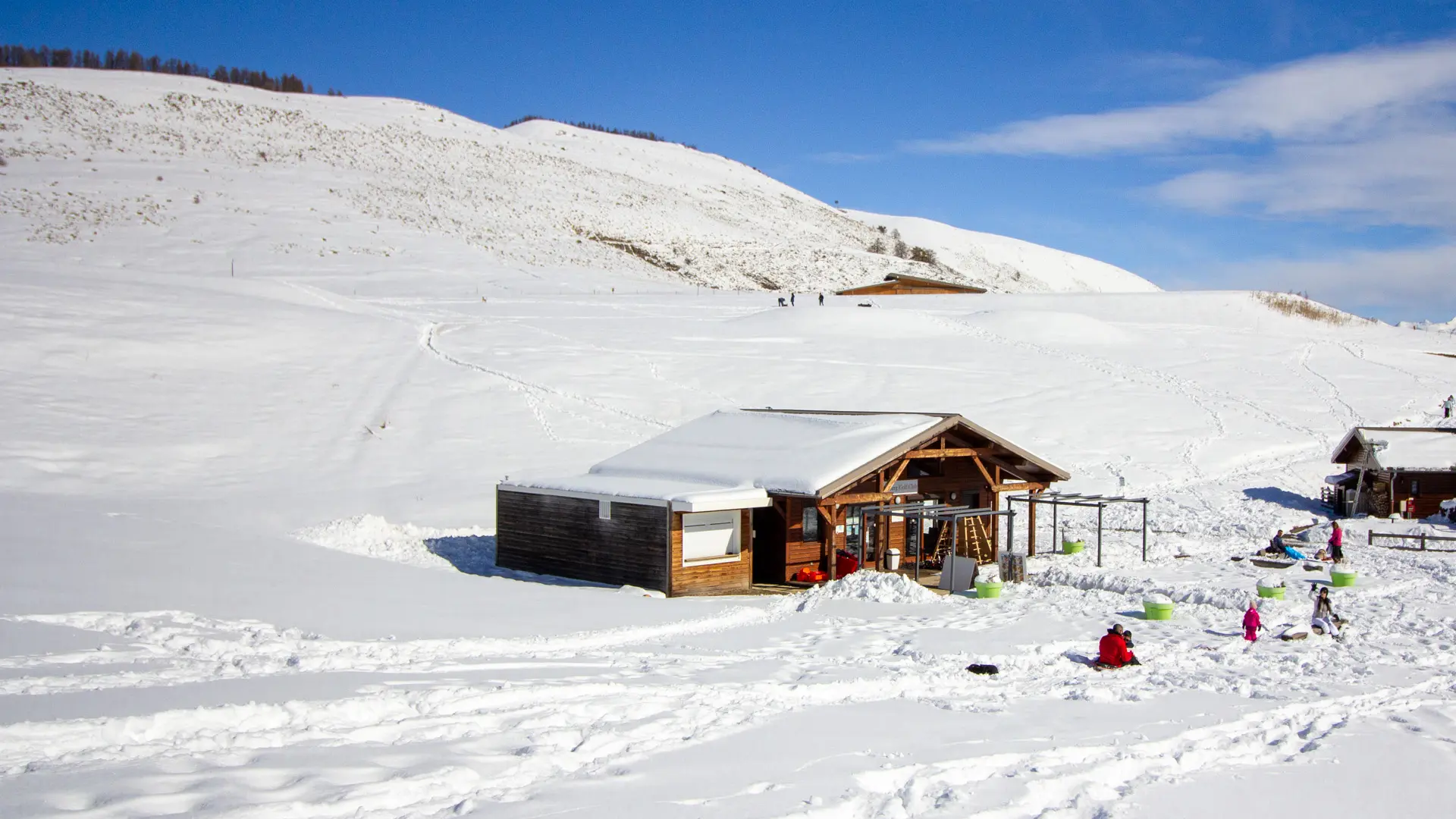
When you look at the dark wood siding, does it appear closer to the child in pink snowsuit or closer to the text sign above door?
the text sign above door

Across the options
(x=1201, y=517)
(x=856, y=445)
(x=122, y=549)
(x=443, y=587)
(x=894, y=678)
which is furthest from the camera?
(x=1201, y=517)

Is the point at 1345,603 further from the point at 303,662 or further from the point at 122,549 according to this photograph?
the point at 122,549

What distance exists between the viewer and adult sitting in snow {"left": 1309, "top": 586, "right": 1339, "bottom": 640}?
1543cm

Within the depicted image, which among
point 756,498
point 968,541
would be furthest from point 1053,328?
point 756,498

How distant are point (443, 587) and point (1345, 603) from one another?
14.0 m

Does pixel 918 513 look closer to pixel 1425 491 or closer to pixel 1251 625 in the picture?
pixel 1251 625

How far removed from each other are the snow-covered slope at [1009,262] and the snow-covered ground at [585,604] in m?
71.2

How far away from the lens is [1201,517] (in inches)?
1113

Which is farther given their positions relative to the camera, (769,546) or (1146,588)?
(769,546)

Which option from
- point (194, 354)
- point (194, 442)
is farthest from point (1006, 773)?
point (194, 354)

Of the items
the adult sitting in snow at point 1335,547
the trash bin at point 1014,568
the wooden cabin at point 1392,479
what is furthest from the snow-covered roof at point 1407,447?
the trash bin at point 1014,568

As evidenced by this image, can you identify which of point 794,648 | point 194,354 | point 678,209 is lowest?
point 794,648

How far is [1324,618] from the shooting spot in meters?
15.7

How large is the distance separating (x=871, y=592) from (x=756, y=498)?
274 centimetres
